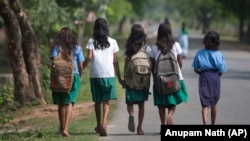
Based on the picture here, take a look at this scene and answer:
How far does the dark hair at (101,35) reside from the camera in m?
10.3

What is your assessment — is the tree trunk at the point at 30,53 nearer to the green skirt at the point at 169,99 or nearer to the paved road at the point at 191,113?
the paved road at the point at 191,113

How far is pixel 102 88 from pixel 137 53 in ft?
2.77

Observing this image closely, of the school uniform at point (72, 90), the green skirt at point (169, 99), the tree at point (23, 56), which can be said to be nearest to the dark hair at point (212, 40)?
the green skirt at point (169, 99)

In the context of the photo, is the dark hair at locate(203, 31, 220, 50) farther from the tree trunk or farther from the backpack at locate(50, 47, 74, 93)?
the tree trunk

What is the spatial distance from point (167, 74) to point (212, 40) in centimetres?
97

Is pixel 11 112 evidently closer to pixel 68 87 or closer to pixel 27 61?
pixel 27 61

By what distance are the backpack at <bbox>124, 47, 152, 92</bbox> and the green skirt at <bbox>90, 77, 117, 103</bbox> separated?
1.27ft

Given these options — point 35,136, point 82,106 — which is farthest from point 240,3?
point 35,136

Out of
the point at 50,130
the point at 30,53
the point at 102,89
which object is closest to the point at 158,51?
the point at 102,89

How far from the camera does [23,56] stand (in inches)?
637

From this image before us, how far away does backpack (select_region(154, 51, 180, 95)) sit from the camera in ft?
32.3

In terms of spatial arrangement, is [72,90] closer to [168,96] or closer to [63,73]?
[63,73]

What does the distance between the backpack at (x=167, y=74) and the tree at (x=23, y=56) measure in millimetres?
6111

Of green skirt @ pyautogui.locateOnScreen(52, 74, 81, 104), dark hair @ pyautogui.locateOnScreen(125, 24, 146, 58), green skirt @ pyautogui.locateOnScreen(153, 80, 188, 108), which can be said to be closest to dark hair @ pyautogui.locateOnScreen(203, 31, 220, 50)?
green skirt @ pyautogui.locateOnScreen(153, 80, 188, 108)
